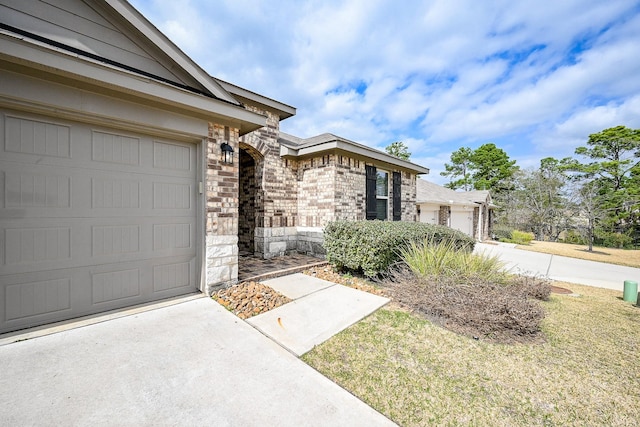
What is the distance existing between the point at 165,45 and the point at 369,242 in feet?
16.8

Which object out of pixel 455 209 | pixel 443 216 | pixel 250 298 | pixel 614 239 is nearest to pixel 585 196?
pixel 614 239

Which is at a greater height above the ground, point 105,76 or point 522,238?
point 105,76

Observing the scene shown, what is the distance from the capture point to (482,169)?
29922mm

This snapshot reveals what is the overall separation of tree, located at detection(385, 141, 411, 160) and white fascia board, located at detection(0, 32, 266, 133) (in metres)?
27.8

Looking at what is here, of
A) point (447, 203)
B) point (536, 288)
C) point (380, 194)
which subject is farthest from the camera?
point (447, 203)

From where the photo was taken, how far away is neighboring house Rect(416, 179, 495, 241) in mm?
15758

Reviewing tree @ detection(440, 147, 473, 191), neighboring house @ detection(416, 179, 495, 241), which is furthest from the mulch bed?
tree @ detection(440, 147, 473, 191)

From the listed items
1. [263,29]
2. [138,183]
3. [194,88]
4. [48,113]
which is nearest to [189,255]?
[138,183]

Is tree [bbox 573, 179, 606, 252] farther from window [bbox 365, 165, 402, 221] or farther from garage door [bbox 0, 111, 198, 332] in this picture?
garage door [bbox 0, 111, 198, 332]

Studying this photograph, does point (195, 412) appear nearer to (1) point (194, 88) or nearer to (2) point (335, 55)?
(1) point (194, 88)

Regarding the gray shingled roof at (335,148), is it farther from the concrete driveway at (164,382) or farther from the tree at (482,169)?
the tree at (482,169)

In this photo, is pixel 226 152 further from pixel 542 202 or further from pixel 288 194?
pixel 542 202

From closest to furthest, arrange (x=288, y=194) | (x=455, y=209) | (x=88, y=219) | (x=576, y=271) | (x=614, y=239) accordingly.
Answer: (x=88, y=219) → (x=288, y=194) → (x=576, y=271) → (x=455, y=209) → (x=614, y=239)

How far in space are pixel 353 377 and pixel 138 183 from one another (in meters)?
3.97
